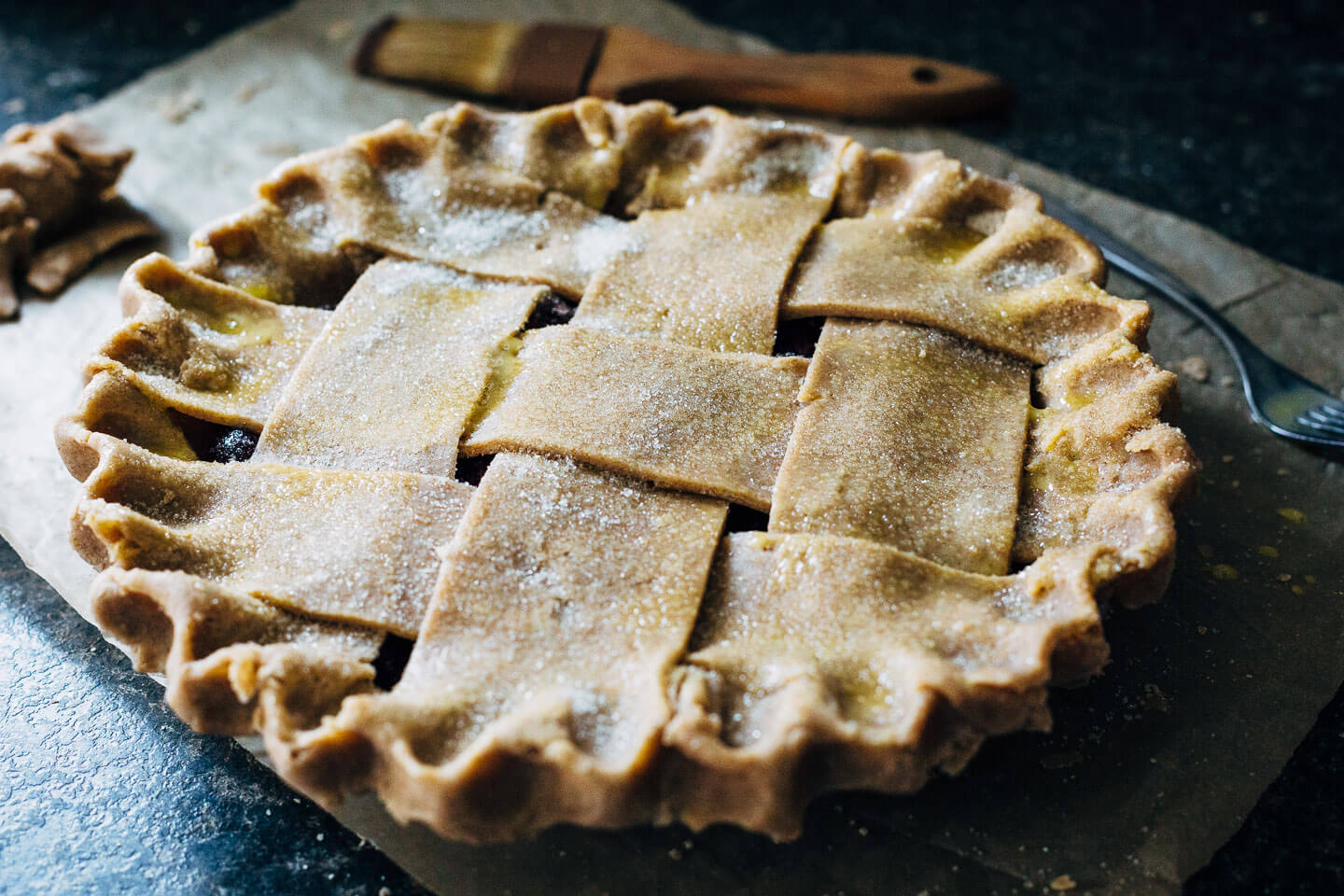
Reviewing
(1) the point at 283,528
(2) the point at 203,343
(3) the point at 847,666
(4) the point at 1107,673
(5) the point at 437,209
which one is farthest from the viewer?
(5) the point at 437,209

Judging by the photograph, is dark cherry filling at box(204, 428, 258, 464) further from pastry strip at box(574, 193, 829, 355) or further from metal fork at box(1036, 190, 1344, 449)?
metal fork at box(1036, 190, 1344, 449)

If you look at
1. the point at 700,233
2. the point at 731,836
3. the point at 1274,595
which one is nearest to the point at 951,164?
the point at 700,233

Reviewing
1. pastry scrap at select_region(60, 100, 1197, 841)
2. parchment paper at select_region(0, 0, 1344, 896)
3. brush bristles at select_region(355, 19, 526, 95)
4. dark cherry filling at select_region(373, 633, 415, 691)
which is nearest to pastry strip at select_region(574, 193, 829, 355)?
pastry scrap at select_region(60, 100, 1197, 841)

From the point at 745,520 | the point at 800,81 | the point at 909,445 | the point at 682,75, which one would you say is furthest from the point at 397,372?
the point at 800,81

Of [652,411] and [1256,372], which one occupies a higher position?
[652,411]

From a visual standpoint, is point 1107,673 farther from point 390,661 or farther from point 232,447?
point 232,447

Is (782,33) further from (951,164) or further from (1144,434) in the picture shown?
(1144,434)
